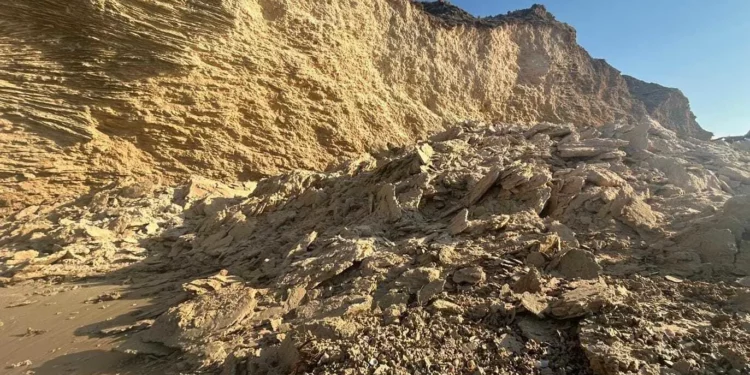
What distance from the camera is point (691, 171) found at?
7.41m

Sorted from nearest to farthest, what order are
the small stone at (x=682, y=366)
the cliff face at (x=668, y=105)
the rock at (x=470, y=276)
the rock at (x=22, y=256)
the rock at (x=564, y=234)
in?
the small stone at (x=682, y=366) → the rock at (x=470, y=276) → the rock at (x=564, y=234) → the rock at (x=22, y=256) → the cliff face at (x=668, y=105)

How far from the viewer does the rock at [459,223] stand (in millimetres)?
5465

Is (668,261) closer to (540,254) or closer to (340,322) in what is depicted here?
(540,254)

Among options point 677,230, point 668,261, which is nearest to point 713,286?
point 668,261

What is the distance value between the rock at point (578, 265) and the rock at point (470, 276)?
2.77 feet

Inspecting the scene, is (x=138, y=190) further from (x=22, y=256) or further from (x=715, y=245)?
(x=715, y=245)

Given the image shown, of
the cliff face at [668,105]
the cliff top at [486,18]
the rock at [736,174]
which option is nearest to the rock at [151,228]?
the rock at [736,174]

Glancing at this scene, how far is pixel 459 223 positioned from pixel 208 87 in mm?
7009

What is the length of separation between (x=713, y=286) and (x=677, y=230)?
1440 millimetres

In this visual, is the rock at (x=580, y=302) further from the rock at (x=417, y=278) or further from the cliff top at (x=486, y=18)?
the cliff top at (x=486, y=18)

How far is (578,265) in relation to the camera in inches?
171

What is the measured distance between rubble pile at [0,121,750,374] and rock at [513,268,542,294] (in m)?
0.01

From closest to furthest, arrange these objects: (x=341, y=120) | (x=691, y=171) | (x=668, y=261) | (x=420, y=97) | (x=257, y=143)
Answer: (x=668, y=261)
(x=691, y=171)
(x=257, y=143)
(x=341, y=120)
(x=420, y=97)

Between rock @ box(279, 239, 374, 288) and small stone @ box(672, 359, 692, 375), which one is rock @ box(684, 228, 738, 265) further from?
rock @ box(279, 239, 374, 288)
